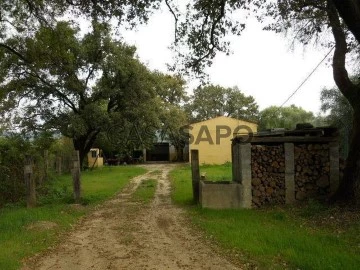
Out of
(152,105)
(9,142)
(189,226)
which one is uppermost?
(152,105)

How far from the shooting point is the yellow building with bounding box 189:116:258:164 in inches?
1436

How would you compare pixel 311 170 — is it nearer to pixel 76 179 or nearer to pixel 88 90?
pixel 76 179

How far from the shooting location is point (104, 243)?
7730mm

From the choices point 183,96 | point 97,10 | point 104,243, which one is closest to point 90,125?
point 97,10

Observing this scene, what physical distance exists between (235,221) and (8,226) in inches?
222

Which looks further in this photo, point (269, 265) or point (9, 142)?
point (9, 142)

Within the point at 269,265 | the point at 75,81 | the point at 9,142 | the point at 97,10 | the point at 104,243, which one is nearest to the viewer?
the point at 269,265

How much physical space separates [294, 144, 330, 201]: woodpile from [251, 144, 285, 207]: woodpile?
484 mm

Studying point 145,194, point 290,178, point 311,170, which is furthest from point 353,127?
point 145,194

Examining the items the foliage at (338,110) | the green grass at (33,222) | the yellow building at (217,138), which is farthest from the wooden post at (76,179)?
the yellow building at (217,138)

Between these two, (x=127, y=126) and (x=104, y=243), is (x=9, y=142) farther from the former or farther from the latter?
(x=127, y=126)

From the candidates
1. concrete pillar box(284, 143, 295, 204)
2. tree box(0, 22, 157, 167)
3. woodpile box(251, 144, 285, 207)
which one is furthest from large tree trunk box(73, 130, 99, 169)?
concrete pillar box(284, 143, 295, 204)

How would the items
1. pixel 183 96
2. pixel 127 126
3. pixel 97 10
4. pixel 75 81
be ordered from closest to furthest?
1. pixel 97 10
2. pixel 75 81
3. pixel 127 126
4. pixel 183 96

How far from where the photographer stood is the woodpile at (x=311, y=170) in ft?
37.8
